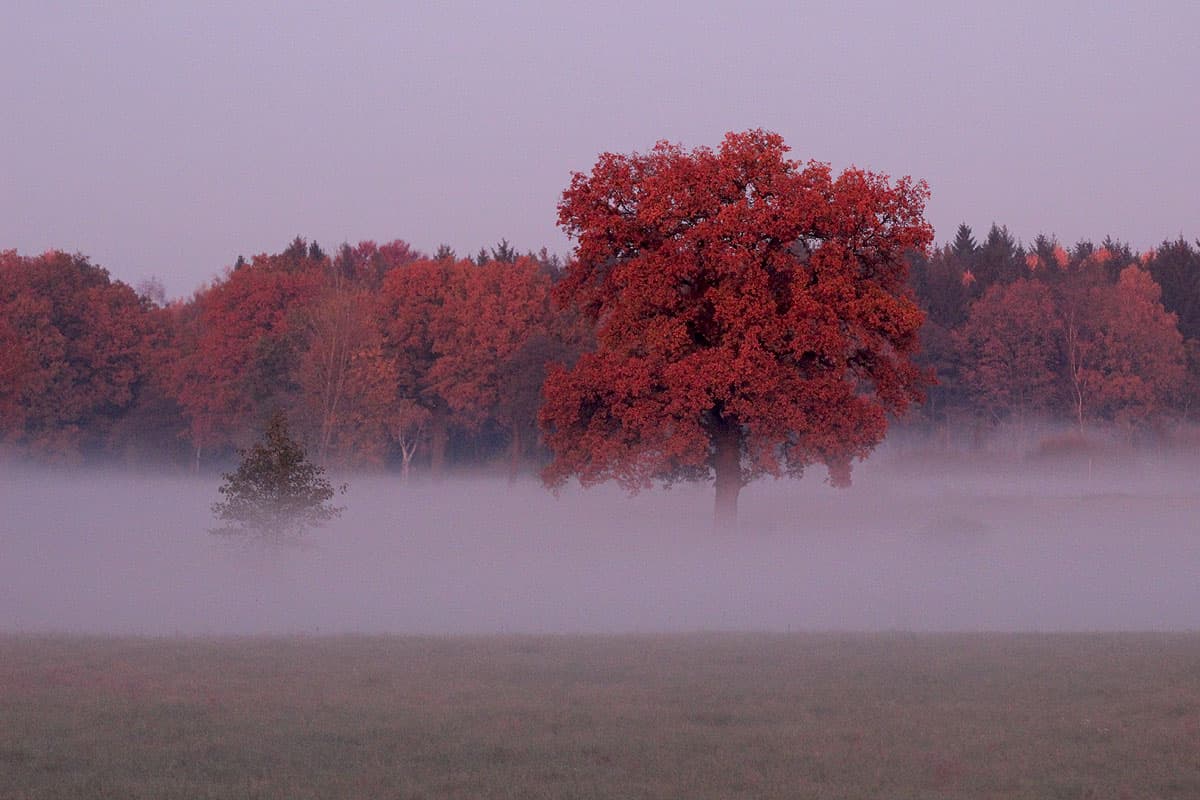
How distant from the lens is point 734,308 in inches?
1453

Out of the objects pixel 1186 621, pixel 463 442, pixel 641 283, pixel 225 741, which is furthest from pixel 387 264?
pixel 225 741

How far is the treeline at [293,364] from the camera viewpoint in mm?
77500

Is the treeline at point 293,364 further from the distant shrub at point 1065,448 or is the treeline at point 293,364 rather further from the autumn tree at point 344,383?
the distant shrub at point 1065,448

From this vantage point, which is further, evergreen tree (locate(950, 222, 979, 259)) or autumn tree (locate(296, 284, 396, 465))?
evergreen tree (locate(950, 222, 979, 259))

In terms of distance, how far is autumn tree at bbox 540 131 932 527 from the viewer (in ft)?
121

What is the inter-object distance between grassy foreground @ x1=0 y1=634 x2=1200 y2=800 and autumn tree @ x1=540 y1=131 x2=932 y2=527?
16.4 meters

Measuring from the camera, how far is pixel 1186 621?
29484 millimetres

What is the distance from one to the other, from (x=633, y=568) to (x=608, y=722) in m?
24.6

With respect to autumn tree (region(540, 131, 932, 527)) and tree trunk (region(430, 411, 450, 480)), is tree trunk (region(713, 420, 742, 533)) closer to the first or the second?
autumn tree (region(540, 131, 932, 527))

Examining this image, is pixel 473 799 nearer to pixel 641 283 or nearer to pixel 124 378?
pixel 641 283

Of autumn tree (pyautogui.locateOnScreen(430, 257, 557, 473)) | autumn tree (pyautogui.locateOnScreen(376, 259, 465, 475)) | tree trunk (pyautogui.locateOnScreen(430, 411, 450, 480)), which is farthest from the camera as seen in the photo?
tree trunk (pyautogui.locateOnScreen(430, 411, 450, 480))

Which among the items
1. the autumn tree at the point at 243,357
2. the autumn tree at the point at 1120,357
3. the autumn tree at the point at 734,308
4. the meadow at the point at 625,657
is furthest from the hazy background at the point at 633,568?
the autumn tree at the point at 1120,357

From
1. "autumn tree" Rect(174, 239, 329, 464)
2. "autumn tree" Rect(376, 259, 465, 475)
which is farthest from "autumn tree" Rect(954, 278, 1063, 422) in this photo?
"autumn tree" Rect(174, 239, 329, 464)

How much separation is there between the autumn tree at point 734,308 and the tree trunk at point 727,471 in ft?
2.04
